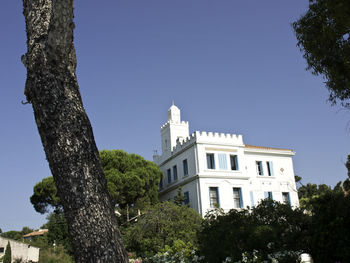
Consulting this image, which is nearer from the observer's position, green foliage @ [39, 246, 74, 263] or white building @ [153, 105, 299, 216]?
green foliage @ [39, 246, 74, 263]

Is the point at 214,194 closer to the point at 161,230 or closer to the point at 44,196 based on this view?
the point at 161,230

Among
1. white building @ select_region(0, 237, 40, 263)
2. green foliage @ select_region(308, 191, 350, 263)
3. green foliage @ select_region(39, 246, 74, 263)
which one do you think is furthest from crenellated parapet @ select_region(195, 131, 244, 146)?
white building @ select_region(0, 237, 40, 263)

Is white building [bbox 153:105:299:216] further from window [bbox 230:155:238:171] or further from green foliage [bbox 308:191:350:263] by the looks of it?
green foliage [bbox 308:191:350:263]

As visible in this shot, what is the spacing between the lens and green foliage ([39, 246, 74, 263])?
23.8 m

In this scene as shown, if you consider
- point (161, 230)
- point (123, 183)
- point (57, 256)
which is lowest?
point (57, 256)

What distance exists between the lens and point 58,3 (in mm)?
4320

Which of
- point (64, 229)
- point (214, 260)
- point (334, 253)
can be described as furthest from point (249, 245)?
point (64, 229)

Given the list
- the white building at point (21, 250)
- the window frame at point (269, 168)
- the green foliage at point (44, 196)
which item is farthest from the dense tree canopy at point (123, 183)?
the white building at point (21, 250)

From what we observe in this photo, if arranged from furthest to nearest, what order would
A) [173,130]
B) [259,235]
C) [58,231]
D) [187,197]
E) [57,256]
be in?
[173,130] < [58,231] < [187,197] < [57,256] < [259,235]

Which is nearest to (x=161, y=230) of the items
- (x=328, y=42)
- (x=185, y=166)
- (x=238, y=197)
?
(x=185, y=166)

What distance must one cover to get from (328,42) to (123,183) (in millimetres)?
21491

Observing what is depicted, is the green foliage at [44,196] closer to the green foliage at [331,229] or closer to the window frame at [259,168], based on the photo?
the window frame at [259,168]

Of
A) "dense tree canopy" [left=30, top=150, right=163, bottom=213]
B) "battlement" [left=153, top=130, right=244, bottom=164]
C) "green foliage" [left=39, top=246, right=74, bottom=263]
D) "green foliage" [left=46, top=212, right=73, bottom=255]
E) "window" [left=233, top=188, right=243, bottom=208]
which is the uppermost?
"battlement" [left=153, top=130, right=244, bottom=164]

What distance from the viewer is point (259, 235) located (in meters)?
7.68
